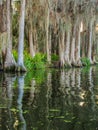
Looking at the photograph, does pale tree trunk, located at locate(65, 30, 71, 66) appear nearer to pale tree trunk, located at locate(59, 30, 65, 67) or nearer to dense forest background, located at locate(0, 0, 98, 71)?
dense forest background, located at locate(0, 0, 98, 71)

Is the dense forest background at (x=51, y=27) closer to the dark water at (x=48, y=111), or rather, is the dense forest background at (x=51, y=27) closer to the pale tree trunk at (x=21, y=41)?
the pale tree trunk at (x=21, y=41)

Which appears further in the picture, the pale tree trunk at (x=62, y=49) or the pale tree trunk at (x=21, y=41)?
the pale tree trunk at (x=62, y=49)

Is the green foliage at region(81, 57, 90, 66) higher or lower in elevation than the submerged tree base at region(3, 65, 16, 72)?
higher

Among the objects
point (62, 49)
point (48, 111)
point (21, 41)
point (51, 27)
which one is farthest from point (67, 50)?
point (48, 111)

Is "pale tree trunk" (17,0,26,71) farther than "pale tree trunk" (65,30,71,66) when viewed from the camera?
No

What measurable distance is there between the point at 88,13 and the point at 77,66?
6743 mm

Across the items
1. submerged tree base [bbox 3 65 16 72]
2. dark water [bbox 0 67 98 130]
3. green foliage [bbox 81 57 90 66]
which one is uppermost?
green foliage [bbox 81 57 90 66]

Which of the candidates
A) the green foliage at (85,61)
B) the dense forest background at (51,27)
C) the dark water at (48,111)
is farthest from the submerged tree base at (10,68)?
the green foliage at (85,61)

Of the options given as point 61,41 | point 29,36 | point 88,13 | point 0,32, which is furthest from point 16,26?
point 0,32

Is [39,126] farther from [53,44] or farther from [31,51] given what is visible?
[53,44]

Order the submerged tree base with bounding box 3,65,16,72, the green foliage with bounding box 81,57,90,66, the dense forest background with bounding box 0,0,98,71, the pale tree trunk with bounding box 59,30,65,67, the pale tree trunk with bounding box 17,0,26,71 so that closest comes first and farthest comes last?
the submerged tree base with bounding box 3,65,16,72, the pale tree trunk with bounding box 17,0,26,71, the dense forest background with bounding box 0,0,98,71, the pale tree trunk with bounding box 59,30,65,67, the green foliage with bounding box 81,57,90,66

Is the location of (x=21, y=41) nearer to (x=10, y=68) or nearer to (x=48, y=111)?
(x=10, y=68)

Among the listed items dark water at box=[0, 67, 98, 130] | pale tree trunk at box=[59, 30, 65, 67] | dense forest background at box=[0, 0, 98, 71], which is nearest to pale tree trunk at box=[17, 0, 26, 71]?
dense forest background at box=[0, 0, 98, 71]

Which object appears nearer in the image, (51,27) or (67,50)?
(67,50)
